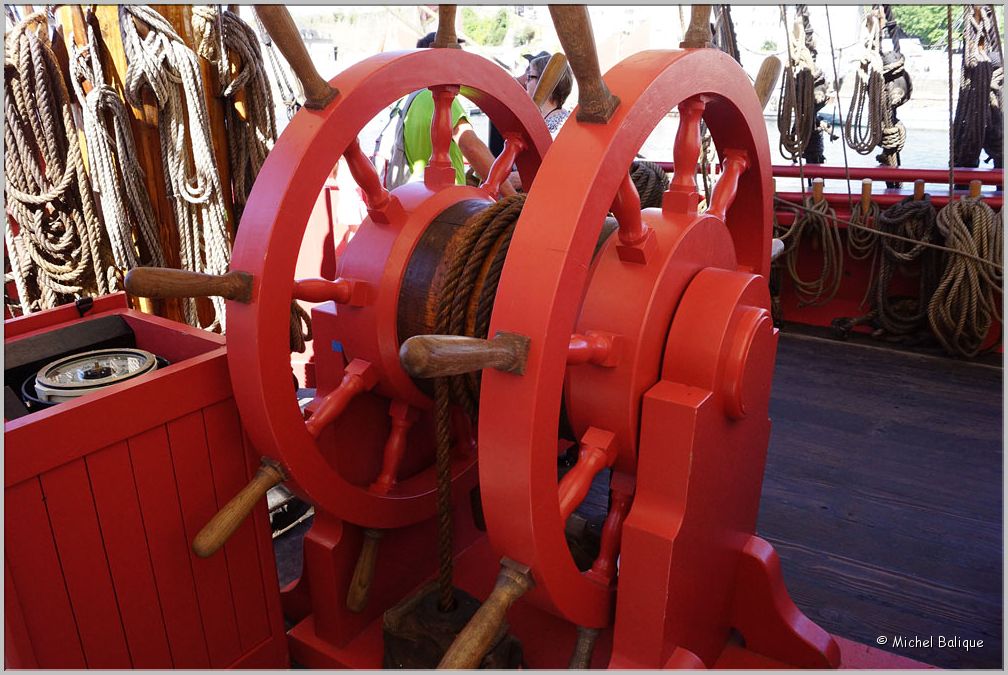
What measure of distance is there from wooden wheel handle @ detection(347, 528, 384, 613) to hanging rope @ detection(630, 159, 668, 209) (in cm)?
192

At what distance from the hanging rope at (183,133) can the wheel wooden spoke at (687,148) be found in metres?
1.83

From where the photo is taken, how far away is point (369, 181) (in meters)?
1.57

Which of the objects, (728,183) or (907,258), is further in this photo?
(907,258)

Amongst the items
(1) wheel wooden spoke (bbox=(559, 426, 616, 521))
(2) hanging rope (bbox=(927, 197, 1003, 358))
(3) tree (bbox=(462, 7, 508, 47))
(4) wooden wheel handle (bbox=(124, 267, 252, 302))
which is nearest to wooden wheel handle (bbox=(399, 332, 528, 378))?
(1) wheel wooden spoke (bbox=(559, 426, 616, 521))

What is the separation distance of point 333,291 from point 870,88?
3.94 m

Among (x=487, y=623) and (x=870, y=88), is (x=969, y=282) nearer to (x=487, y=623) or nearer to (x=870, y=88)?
(x=870, y=88)

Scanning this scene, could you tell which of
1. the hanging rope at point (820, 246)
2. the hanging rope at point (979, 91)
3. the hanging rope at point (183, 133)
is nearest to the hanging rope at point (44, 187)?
the hanging rope at point (183, 133)

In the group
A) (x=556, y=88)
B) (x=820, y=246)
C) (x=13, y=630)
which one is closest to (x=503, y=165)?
(x=13, y=630)

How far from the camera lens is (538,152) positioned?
194 centimetres

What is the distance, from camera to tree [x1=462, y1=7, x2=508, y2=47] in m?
16.1

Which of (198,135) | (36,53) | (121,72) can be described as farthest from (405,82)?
(36,53)

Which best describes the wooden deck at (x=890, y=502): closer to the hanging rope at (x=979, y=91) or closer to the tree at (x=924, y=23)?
the hanging rope at (x=979, y=91)

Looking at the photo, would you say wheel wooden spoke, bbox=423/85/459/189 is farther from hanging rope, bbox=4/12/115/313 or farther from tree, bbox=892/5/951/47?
tree, bbox=892/5/951/47

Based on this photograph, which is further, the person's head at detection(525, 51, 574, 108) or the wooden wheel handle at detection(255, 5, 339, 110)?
the person's head at detection(525, 51, 574, 108)
